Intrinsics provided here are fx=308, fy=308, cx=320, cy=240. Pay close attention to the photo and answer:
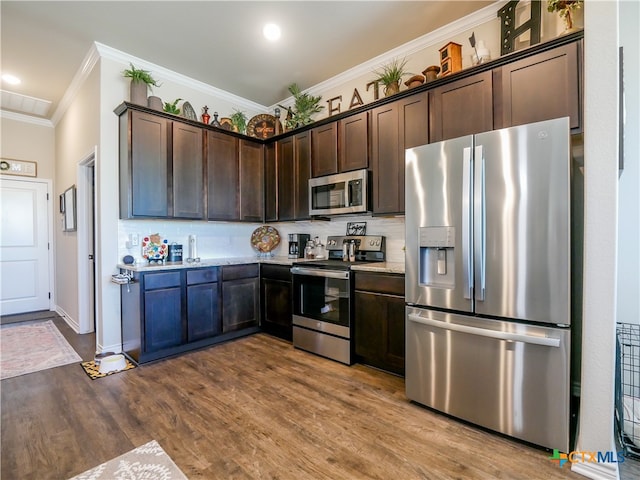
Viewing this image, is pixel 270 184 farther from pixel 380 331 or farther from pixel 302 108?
pixel 380 331

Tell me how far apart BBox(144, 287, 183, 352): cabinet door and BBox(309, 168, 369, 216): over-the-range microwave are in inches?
70.7

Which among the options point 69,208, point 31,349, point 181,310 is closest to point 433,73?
point 181,310

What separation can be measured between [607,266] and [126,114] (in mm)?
4072

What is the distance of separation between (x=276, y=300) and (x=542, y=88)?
321 centimetres

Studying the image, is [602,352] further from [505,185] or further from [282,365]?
[282,365]

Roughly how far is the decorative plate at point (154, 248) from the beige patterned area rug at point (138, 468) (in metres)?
2.22

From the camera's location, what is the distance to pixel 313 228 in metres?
4.26

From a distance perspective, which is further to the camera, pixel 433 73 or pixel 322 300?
pixel 322 300

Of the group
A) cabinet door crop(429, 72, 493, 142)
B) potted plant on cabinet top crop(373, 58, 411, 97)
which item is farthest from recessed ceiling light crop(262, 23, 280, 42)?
cabinet door crop(429, 72, 493, 142)

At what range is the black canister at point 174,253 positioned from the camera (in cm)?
363

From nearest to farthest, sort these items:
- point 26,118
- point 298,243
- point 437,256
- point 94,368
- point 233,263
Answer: point 437,256 → point 94,368 → point 233,263 → point 298,243 → point 26,118

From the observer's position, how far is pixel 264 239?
464cm

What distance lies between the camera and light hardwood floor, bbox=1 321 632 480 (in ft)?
5.39

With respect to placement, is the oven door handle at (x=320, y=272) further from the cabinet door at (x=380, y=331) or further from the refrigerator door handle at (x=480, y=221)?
the refrigerator door handle at (x=480, y=221)
